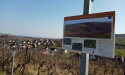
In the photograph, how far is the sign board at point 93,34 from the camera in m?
2.20

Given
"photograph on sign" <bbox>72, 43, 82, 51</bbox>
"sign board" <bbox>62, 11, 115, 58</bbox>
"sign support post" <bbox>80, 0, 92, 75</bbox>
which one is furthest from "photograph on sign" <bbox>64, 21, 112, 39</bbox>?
"sign support post" <bbox>80, 0, 92, 75</bbox>

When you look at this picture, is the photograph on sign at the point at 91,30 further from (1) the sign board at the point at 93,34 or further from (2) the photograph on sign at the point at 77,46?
(2) the photograph on sign at the point at 77,46

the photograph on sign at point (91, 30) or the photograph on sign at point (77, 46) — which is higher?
the photograph on sign at point (91, 30)

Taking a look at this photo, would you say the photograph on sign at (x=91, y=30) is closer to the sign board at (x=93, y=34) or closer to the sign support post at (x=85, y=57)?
the sign board at (x=93, y=34)

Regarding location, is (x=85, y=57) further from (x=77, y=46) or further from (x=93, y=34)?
(x=93, y=34)

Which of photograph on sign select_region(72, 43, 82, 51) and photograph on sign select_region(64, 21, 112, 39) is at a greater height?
photograph on sign select_region(64, 21, 112, 39)

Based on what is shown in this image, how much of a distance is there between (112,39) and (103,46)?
0.26m

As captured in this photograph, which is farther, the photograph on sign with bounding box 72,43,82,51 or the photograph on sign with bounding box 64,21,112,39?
the photograph on sign with bounding box 72,43,82,51

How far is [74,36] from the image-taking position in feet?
9.35

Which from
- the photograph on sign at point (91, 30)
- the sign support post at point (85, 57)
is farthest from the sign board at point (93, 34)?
the sign support post at point (85, 57)

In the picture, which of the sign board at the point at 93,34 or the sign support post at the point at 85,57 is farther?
the sign support post at the point at 85,57

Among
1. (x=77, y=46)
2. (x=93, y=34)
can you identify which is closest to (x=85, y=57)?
(x=77, y=46)

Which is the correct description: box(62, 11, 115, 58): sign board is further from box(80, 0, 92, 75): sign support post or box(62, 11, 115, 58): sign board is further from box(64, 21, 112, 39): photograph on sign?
box(80, 0, 92, 75): sign support post

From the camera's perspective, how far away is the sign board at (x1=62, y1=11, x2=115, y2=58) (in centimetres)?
220
